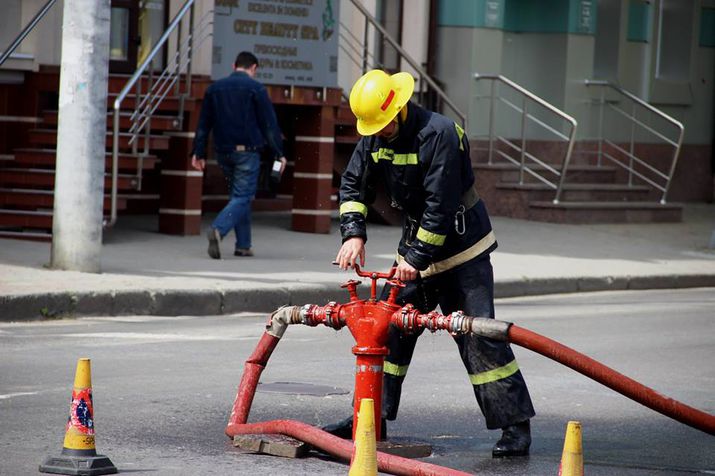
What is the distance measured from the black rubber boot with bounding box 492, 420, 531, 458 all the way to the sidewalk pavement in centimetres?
518

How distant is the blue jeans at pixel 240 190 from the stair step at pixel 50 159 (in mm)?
904

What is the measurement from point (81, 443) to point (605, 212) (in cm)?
1573

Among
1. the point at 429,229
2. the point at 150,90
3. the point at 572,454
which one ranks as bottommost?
the point at 572,454

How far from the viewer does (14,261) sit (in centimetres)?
1351

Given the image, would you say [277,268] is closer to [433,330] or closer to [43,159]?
[43,159]

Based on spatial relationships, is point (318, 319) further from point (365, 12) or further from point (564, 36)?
point (564, 36)

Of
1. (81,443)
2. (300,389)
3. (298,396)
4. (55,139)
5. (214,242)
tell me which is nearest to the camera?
(81,443)

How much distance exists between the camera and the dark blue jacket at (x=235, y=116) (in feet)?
50.6

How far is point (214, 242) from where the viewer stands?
14.9 metres

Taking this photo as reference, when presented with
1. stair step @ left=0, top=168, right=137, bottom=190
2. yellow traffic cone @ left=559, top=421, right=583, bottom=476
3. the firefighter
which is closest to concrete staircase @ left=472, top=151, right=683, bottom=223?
stair step @ left=0, top=168, right=137, bottom=190

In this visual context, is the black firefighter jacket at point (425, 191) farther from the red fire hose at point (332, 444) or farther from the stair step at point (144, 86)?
the stair step at point (144, 86)

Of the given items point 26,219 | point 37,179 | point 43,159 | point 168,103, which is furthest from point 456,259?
point 168,103

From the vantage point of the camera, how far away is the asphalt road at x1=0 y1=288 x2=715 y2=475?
7.11 metres

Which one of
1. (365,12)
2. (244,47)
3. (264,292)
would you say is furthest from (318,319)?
(365,12)
